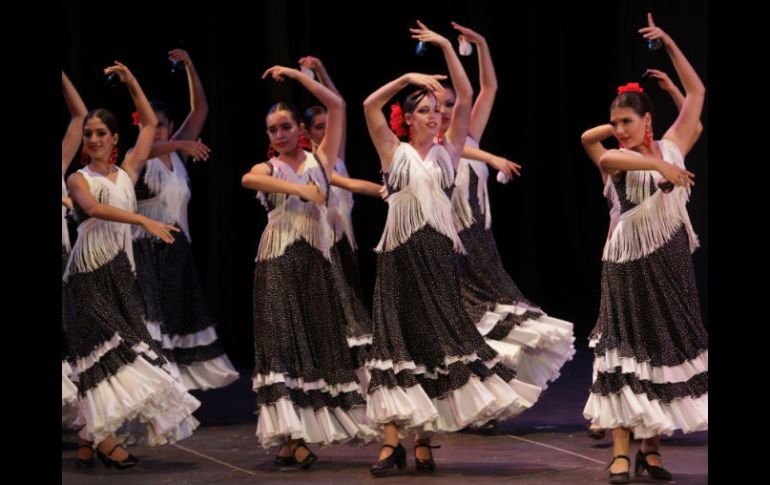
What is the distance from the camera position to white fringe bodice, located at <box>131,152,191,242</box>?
6617 mm

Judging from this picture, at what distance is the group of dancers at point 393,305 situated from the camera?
472 centimetres

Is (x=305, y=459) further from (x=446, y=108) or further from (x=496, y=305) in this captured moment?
(x=446, y=108)

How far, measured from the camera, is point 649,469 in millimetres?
4691

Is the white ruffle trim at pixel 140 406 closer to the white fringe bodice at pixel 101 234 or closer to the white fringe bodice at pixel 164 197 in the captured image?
the white fringe bodice at pixel 101 234

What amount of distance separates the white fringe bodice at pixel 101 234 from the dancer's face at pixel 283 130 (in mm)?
775

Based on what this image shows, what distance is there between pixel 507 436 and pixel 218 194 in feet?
10.4

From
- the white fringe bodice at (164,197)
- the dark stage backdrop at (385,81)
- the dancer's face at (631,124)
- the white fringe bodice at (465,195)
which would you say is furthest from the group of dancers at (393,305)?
the dark stage backdrop at (385,81)

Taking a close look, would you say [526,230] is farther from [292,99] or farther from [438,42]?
[438,42]

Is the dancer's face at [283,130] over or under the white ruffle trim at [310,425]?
over

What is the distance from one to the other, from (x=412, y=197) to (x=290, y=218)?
0.54 m

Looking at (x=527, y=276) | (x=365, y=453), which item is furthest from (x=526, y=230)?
(x=365, y=453)

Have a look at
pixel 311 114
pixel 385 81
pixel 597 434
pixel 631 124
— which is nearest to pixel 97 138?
pixel 311 114

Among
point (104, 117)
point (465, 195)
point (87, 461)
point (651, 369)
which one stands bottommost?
point (87, 461)

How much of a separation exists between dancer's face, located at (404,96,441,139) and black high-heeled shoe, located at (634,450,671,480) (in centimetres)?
161
